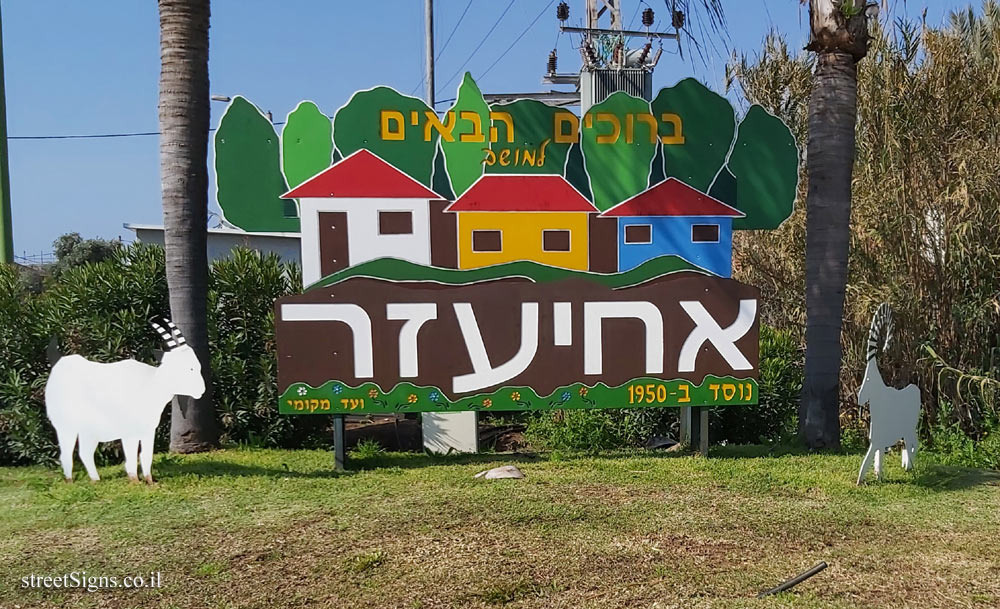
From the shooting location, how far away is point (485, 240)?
5.91 metres

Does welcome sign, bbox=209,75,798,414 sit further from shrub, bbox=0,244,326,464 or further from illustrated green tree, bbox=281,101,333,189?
shrub, bbox=0,244,326,464

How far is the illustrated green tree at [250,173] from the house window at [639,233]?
101 inches

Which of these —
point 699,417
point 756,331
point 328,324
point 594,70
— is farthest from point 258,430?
point 594,70

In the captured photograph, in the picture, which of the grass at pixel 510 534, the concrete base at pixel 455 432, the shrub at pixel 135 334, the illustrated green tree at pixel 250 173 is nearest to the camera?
the grass at pixel 510 534

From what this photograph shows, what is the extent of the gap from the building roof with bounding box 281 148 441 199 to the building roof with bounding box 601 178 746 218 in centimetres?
150

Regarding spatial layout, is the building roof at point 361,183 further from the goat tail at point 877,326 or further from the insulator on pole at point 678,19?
the goat tail at point 877,326

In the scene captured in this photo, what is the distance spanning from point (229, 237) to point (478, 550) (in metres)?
17.5

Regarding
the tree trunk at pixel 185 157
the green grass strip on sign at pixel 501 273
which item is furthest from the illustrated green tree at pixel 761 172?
the tree trunk at pixel 185 157

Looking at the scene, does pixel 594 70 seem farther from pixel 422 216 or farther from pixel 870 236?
pixel 422 216

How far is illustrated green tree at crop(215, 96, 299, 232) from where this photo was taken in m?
5.71

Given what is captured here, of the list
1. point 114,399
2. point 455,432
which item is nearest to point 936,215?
point 455,432

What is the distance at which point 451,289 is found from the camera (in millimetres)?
5754

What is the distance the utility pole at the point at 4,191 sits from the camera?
8539 millimetres

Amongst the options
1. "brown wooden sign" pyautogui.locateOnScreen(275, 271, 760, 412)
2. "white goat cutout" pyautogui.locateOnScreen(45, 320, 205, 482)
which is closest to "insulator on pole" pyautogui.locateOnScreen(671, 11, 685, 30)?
"brown wooden sign" pyautogui.locateOnScreen(275, 271, 760, 412)
